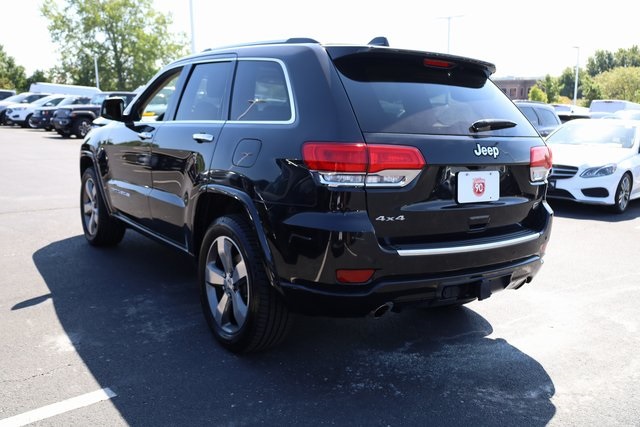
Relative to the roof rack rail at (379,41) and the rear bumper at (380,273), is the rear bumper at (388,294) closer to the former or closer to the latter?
the rear bumper at (380,273)

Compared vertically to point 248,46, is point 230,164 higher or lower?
lower

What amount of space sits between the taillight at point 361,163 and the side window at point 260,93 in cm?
42

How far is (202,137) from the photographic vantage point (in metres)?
3.86

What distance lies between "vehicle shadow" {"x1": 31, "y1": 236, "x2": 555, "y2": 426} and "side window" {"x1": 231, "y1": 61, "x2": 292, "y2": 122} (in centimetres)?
145

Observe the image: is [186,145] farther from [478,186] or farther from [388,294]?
[478,186]

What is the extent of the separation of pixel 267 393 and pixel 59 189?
839 centimetres

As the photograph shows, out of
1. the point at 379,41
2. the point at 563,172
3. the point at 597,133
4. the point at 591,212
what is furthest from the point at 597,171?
the point at 379,41

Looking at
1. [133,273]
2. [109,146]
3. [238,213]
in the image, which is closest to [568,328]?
[238,213]

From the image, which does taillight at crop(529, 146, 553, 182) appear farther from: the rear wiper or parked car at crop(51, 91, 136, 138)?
parked car at crop(51, 91, 136, 138)

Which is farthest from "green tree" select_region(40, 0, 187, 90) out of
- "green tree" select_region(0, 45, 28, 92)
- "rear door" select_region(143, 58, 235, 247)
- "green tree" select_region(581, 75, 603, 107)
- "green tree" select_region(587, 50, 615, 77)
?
"green tree" select_region(587, 50, 615, 77)

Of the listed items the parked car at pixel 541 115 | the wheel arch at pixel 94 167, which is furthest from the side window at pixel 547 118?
the wheel arch at pixel 94 167

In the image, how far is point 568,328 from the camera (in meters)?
4.12

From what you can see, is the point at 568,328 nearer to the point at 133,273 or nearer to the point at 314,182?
the point at 314,182

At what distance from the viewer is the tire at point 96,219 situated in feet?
19.2
